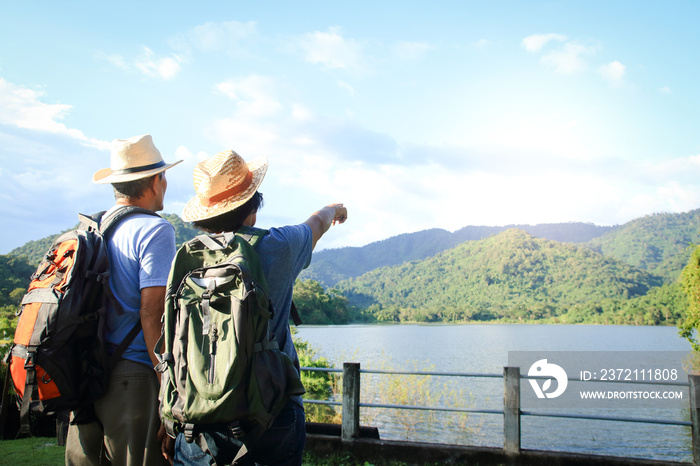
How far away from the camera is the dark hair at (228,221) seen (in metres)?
1.71

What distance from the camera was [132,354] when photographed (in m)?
1.84

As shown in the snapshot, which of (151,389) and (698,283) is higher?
(698,283)

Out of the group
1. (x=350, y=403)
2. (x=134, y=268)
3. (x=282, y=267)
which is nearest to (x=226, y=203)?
(x=282, y=267)

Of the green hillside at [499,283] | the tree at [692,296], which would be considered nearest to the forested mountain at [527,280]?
the green hillside at [499,283]

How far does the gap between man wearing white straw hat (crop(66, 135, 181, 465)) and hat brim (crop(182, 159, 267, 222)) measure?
191mm

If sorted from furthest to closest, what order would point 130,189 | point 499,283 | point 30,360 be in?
point 499,283 < point 130,189 < point 30,360

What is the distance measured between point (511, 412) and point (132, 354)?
12.5ft

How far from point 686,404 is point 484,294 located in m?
70.2

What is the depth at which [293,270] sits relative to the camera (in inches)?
65.9

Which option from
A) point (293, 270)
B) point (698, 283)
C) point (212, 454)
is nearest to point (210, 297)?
point (293, 270)

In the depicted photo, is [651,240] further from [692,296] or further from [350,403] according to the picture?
[350,403]

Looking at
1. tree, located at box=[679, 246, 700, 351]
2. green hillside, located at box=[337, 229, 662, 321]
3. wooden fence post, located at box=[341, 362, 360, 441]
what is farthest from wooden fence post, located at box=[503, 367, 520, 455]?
green hillside, located at box=[337, 229, 662, 321]

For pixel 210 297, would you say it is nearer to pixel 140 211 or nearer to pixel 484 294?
pixel 140 211

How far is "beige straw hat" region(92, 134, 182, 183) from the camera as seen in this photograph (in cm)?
210
